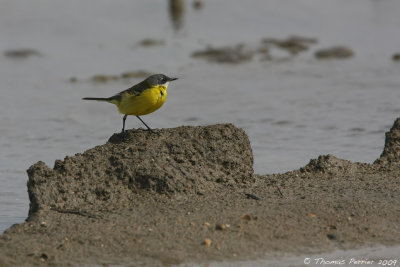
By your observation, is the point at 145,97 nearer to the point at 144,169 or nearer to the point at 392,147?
the point at 144,169

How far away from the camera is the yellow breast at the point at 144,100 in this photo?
7945 millimetres

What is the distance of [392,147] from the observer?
837 cm

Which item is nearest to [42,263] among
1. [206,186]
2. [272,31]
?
A: [206,186]

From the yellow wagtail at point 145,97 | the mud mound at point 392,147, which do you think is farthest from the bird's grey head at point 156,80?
the mud mound at point 392,147

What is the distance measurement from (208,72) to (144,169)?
29.0 ft

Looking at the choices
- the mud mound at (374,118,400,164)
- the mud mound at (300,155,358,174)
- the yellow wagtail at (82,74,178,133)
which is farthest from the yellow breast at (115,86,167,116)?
the mud mound at (374,118,400,164)

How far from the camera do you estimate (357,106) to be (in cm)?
Answer: 1270

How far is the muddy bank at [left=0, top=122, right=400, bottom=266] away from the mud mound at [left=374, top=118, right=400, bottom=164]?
0.93 feet

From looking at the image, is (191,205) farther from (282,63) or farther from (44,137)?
(282,63)

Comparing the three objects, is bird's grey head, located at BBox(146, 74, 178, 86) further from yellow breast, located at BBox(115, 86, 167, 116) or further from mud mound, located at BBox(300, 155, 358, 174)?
mud mound, located at BBox(300, 155, 358, 174)

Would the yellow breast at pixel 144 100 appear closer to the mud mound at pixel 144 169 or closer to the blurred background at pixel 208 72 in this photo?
the mud mound at pixel 144 169

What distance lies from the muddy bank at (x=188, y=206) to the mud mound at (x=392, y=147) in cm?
28

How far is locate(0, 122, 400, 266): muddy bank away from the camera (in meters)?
6.10

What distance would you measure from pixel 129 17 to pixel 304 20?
4471 millimetres
